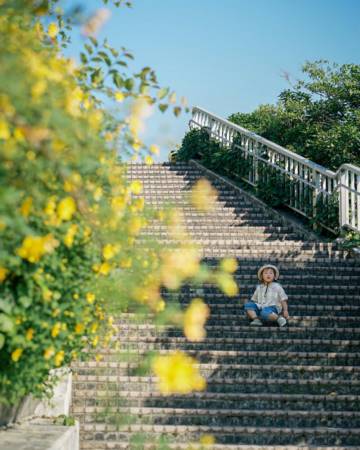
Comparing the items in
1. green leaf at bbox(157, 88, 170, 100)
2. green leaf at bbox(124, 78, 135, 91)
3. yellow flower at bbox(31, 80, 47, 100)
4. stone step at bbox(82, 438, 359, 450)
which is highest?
green leaf at bbox(124, 78, 135, 91)

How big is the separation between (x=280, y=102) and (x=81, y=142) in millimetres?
17352

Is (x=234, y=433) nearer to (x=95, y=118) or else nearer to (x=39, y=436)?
(x=39, y=436)

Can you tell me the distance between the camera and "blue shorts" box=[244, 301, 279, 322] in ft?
27.2

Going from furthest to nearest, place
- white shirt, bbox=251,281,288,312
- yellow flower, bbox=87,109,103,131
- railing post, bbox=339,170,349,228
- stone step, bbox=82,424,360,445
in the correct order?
1. railing post, bbox=339,170,349,228
2. white shirt, bbox=251,281,288,312
3. stone step, bbox=82,424,360,445
4. yellow flower, bbox=87,109,103,131

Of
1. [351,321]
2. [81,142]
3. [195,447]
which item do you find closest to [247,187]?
[351,321]

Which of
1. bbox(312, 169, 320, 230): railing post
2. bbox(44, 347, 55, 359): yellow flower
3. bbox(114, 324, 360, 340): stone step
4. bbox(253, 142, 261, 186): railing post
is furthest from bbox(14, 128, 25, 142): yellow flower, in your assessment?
bbox(253, 142, 261, 186): railing post

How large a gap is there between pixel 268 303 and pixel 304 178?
4.80m

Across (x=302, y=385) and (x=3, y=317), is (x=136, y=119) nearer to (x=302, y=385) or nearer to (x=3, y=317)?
(x=3, y=317)

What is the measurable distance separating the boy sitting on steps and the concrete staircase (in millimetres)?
140

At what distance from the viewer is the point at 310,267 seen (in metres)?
10.0

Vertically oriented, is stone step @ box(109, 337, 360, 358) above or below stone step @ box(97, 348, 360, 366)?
above

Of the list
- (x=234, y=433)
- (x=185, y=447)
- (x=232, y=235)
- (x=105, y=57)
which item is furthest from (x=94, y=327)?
(x=232, y=235)

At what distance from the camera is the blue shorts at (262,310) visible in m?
8.28

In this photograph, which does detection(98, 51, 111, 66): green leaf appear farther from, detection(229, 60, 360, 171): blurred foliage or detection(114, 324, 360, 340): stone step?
detection(229, 60, 360, 171): blurred foliage
